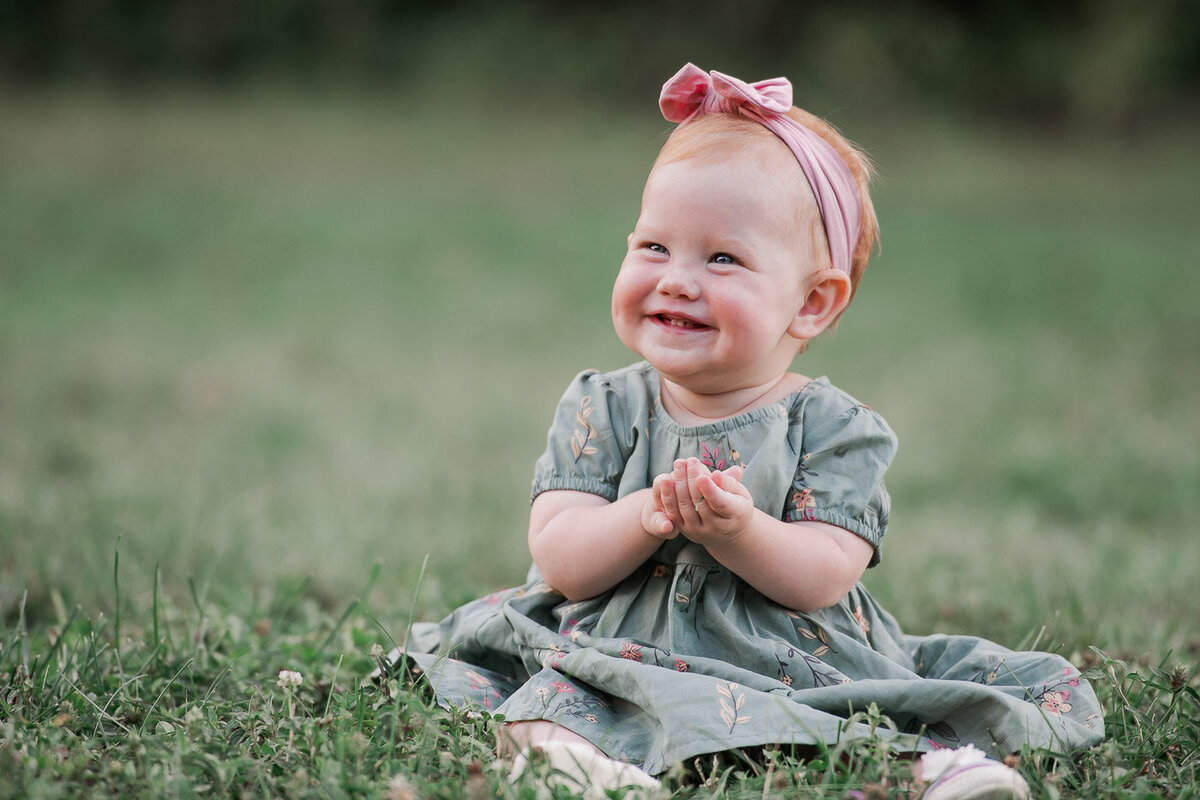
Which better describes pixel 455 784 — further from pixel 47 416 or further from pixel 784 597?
pixel 47 416

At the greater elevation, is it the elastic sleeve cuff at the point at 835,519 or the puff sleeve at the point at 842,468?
the puff sleeve at the point at 842,468

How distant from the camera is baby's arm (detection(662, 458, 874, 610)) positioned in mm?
1954

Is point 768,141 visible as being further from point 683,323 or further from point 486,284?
point 486,284

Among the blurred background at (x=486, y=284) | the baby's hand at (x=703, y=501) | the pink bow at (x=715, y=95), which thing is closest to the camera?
the baby's hand at (x=703, y=501)

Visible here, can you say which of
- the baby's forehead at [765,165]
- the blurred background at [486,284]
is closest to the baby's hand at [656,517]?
the baby's forehead at [765,165]

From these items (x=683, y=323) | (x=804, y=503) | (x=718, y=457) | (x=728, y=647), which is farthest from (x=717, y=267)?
(x=728, y=647)

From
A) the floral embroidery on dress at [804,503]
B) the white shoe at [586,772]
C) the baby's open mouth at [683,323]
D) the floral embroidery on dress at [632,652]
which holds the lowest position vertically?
the white shoe at [586,772]

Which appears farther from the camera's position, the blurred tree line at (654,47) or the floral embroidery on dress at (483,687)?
the blurred tree line at (654,47)

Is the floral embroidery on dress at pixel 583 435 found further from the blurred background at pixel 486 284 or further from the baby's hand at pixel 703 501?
the blurred background at pixel 486 284

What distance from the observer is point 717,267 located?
2.14 meters

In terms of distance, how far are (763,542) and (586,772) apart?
480 mm

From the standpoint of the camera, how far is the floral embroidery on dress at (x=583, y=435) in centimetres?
232

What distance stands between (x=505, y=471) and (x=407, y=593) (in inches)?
69.7

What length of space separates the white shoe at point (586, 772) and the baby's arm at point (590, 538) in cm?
33
